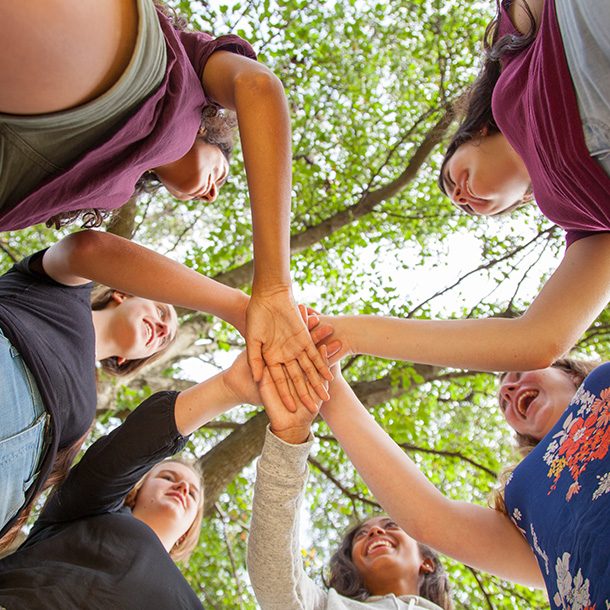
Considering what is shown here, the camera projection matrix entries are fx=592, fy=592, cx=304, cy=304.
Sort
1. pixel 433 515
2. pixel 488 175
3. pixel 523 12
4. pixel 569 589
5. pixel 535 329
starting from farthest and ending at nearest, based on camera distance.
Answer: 1. pixel 488 175
2. pixel 433 515
3. pixel 535 329
4. pixel 523 12
5. pixel 569 589

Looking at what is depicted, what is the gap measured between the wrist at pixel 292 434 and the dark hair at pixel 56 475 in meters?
0.71

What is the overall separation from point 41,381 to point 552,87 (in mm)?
1615

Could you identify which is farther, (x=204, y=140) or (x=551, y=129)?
(x=204, y=140)

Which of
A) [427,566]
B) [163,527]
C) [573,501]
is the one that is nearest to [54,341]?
[163,527]

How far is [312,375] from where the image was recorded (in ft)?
7.71

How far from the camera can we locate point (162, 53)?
1.65 meters

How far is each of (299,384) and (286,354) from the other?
0.43ft

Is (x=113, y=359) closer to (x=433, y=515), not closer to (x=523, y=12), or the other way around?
(x=433, y=515)

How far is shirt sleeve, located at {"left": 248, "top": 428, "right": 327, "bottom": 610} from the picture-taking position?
2.30 metres

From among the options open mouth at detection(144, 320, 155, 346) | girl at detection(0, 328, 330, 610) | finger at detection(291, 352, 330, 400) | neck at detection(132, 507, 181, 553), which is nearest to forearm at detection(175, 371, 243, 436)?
girl at detection(0, 328, 330, 610)

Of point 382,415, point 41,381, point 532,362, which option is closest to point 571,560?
point 532,362

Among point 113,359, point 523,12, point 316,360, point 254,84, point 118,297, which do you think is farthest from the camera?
point 113,359

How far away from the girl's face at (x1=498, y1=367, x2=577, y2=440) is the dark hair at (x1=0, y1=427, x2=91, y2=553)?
6.17ft

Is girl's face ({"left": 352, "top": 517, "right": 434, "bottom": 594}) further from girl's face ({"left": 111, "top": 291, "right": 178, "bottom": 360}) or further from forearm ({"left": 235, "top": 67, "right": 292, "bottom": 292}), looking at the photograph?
→ forearm ({"left": 235, "top": 67, "right": 292, "bottom": 292})
